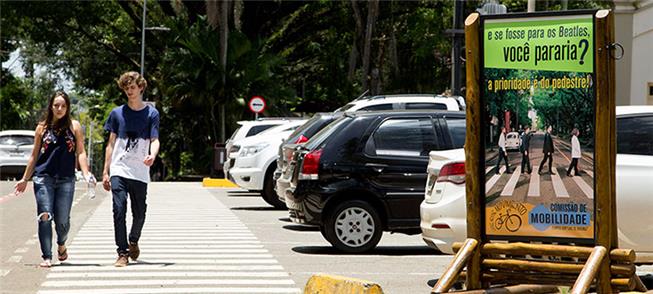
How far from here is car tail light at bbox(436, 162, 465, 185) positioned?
416 inches

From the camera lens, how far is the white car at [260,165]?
71.3ft

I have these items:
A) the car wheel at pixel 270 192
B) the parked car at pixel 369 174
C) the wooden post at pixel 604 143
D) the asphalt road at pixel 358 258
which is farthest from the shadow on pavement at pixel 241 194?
the wooden post at pixel 604 143

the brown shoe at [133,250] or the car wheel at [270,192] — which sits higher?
the brown shoe at [133,250]

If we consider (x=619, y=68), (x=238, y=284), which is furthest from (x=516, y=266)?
(x=619, y=68)

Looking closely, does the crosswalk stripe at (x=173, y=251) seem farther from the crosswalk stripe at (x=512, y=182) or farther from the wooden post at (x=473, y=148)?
the crosswalk stripe at (x=512, y=182)

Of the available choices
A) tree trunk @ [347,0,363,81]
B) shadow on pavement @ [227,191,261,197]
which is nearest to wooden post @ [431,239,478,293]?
shadow on pavement @ [227,191,261,197]

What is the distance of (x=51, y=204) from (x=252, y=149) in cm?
1037

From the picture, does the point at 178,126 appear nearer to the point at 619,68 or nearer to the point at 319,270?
the point at 619,68

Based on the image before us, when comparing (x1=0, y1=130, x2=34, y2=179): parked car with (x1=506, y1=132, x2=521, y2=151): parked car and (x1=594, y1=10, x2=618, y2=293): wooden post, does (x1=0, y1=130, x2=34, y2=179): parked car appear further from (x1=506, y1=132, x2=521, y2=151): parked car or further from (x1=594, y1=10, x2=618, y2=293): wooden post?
(x1=594, y1=10, x2=618, y2=293): wooden post

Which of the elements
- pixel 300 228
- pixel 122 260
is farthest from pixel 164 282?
pixel 300 228

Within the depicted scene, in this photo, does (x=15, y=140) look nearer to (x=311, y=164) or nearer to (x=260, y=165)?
(x=260, y=165)

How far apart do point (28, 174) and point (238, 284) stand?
2.73 metres

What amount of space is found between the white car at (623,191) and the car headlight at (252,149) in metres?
11.1

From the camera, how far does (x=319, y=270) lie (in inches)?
468
